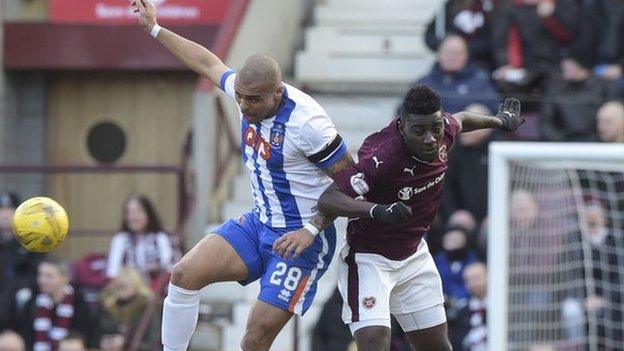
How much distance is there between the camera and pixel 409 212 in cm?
895

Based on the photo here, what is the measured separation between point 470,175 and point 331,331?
5.61 ft

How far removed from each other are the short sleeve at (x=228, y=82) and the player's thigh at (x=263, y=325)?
1.26 m

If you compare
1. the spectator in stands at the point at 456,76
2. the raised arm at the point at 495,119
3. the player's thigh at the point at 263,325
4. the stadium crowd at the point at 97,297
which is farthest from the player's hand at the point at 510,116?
the stadium crowd at the point at 97,297

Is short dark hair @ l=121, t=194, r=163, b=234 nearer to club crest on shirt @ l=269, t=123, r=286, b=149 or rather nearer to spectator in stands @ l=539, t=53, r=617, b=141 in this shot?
spectator in stands @ l=539, t=53, r=617, b=141

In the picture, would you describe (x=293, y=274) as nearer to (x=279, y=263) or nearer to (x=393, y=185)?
(x=279, y=263)

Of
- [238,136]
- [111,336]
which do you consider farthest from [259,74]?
[238,136]

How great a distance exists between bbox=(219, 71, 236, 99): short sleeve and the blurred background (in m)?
2.99

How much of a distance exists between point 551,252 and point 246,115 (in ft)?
13.8

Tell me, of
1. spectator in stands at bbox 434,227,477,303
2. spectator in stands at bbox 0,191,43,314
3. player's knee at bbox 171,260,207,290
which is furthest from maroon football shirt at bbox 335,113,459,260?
spectator in stands at bbox 0,191,43,314

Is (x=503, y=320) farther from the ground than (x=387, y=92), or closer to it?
closer to it

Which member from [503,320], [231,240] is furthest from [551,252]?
[231,240]

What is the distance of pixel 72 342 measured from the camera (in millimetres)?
13523

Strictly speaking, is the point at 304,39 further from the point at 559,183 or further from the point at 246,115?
the point at 246,115

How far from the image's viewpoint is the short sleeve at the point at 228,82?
9.99 metres
